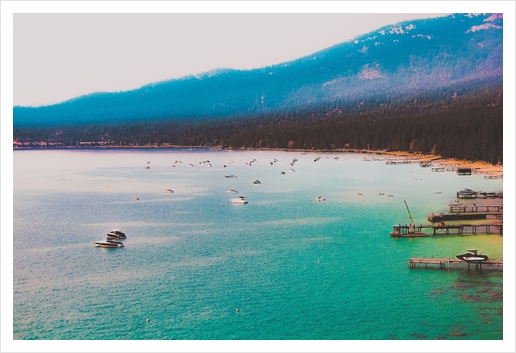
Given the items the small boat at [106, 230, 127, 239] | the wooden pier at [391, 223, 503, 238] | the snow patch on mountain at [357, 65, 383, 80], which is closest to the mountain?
the snow patch on mountain at [357, 65, 383, 80]

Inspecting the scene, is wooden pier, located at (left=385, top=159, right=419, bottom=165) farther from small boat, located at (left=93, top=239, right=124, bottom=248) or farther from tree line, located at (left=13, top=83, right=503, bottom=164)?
small boat, located at (left=93, top=239, right=124, bottom=248)

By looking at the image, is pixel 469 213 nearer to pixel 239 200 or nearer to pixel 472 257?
pixel 472 257

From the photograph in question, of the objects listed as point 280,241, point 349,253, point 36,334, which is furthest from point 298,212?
point 36,334

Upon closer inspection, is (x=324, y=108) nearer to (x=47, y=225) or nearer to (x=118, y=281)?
(x=47, y=225)

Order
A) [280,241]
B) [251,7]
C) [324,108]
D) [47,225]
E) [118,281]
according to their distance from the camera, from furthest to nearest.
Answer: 1. [324,108]
2. [47,225]
3. [280,241]
4. [118,281]
5. [251,7]

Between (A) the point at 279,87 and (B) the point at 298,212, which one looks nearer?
(B) the point at 298,212

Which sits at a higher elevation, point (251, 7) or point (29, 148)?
point (251, 7)

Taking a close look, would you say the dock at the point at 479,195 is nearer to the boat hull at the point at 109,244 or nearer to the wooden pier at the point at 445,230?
the wooden pier at the point at 445,230
